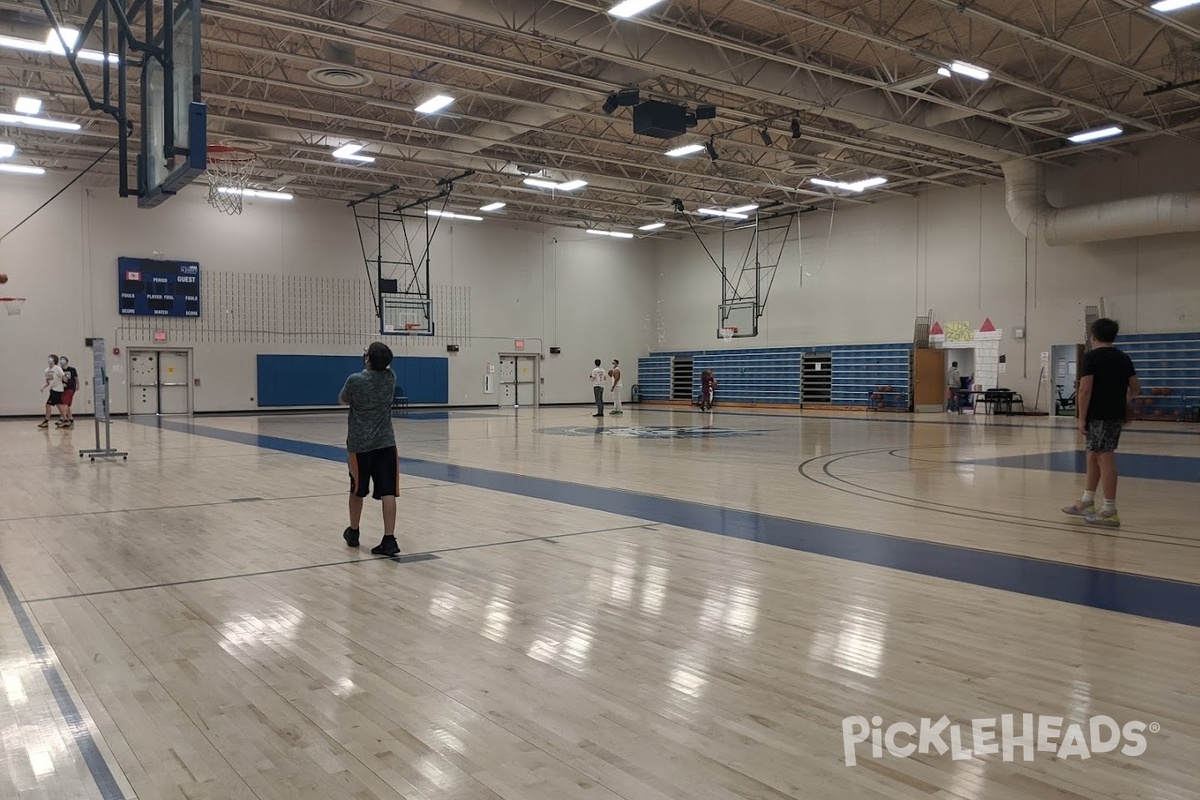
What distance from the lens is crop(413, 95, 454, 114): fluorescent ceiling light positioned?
17.1m

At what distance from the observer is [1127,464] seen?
1111cm

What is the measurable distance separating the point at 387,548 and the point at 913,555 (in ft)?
11.5

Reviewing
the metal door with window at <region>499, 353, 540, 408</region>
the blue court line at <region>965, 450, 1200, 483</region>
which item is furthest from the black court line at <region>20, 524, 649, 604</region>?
the metal door with window at <region>499, 353, 540, 408</region>

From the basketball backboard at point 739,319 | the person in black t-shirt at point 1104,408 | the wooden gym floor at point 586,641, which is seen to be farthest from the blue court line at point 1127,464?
the basketball backboard at point 739,319

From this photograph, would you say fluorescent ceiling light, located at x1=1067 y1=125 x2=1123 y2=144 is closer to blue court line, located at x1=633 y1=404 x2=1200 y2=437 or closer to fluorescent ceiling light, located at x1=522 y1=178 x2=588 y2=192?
blue court line, located at x1=633 y1=404 x2=1200 y2=437

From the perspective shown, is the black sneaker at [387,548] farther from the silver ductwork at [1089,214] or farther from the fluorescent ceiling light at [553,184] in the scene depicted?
the silver ductwork at [1089,214]

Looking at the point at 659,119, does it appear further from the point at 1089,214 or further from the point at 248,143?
the point at 248,143

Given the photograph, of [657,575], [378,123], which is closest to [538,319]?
[378,123]

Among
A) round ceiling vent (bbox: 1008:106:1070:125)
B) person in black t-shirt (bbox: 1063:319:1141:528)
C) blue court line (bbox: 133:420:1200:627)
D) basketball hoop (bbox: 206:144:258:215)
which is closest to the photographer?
blue court line (bbox: 133:420:1200:627)

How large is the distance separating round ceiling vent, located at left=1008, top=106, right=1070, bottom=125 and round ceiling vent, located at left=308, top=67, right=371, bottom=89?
13.1 m

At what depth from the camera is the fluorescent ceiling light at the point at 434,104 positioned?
56.0 ft

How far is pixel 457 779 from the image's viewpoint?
253cm

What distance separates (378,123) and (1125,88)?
15.9 metres

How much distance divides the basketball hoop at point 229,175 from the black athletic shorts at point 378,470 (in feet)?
41.8
